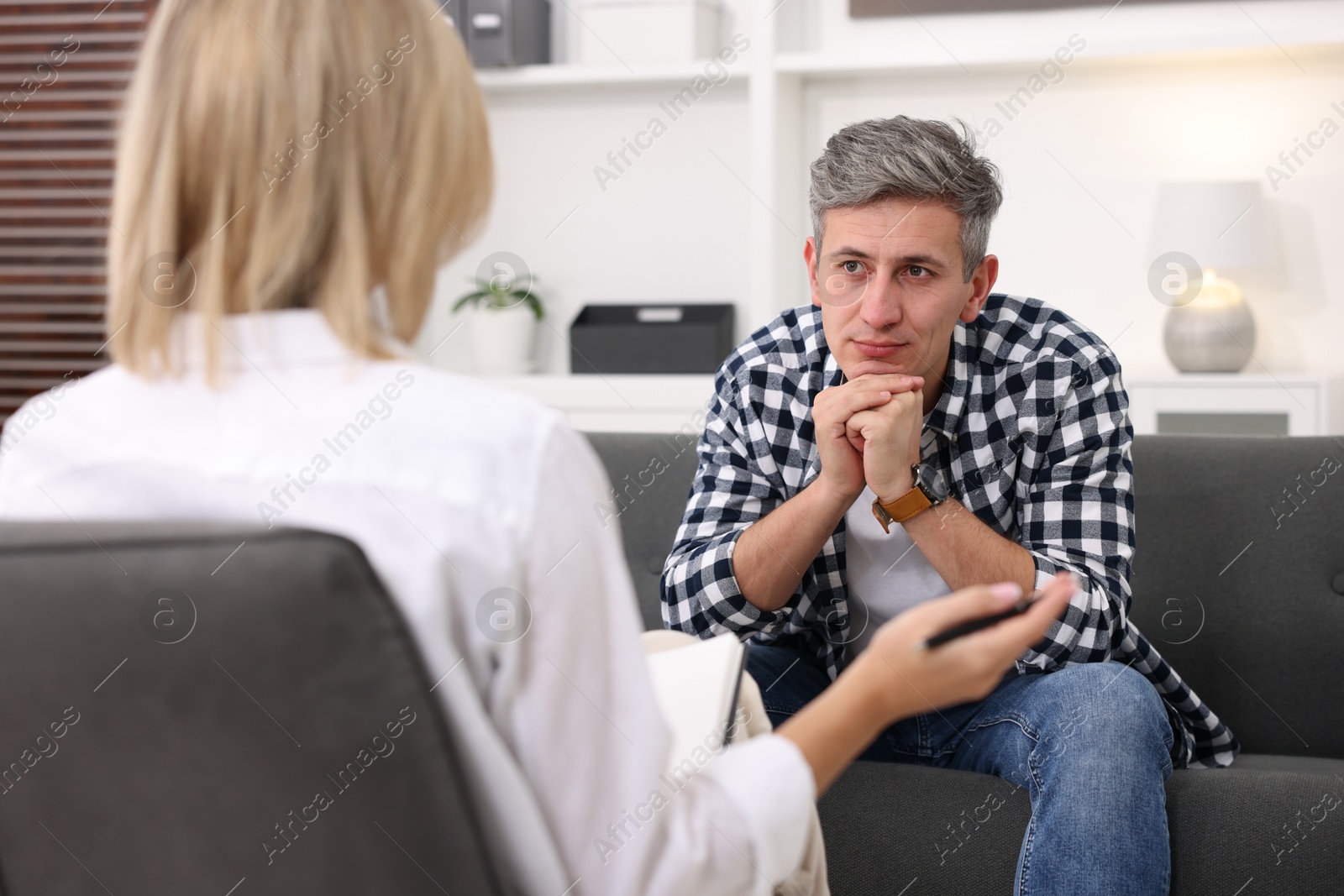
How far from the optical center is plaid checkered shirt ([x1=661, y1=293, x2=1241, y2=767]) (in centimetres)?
140

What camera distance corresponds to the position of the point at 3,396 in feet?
11.2

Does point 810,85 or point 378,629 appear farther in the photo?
point 810,85

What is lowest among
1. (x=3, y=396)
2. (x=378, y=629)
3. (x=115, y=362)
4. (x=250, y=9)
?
(x=3, y=396)

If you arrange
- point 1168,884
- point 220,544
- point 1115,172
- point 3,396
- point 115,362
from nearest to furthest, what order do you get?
1. point 220,544
2. point 115,362
3. point 1168,884
4. point 1115,172
5. point 3,396

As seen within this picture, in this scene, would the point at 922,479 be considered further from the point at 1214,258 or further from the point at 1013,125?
the point at 1013,125

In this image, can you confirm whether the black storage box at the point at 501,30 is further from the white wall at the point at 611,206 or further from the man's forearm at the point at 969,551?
the man's forearm at the point at 969,551

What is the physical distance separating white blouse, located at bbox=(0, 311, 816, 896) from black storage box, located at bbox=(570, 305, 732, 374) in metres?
2.33

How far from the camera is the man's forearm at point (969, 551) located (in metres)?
1.36

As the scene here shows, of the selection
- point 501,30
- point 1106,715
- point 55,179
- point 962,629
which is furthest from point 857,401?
point 55,179

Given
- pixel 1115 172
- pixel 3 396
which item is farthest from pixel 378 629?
pixel 3 396

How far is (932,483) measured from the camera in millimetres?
1472

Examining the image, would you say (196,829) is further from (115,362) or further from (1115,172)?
(1115,172)

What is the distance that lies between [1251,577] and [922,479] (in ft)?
1.97

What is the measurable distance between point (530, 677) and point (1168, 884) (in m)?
0.84
